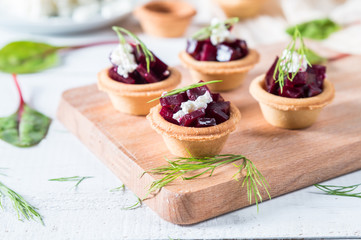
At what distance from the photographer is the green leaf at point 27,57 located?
423 cm

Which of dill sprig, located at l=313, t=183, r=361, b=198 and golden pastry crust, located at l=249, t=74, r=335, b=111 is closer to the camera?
dill sprig, located at l=313, t=183, r=361, b=198

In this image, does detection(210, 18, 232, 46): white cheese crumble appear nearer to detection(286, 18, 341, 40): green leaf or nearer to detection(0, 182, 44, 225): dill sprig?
detection(286, 18, 341, 40): green leaf

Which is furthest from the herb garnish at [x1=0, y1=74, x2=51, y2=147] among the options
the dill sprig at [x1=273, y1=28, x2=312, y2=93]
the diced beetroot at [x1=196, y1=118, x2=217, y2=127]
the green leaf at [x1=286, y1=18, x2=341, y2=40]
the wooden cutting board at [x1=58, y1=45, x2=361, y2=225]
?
the green leaf at [x1=286, y1=18, x2=341, y2=40]

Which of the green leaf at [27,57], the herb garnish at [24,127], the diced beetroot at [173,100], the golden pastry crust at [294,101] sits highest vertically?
the diced beetroot at [173,100]

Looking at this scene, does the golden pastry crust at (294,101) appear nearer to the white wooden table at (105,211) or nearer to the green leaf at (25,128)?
the white wooden table at (105,211)

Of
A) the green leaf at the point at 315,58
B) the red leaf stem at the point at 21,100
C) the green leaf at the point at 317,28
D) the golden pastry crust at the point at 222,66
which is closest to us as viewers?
the golden pastry crust at the point at 222,66

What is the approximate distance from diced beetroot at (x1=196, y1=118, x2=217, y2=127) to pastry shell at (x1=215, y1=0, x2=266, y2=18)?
2.75 metres

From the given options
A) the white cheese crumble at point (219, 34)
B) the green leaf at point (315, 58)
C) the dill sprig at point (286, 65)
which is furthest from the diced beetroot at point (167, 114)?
the green leaf at point (315, 58)

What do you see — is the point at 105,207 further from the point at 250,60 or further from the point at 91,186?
the point at 250,60

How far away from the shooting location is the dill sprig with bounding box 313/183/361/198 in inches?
109

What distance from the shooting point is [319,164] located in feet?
9.41

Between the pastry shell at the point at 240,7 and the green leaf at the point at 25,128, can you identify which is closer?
the green leaf at the point at 25,128

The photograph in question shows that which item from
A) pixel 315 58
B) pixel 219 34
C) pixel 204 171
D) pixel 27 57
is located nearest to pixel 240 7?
pixel 315 58

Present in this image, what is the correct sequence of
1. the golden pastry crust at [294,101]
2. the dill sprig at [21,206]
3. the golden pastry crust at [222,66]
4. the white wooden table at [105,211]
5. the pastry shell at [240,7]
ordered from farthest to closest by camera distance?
1. the pastry shell at [240,7]
2. the golden pastry crust at [222,66]
3. the golden pastry crust at [294,101]
4. the dill sprig at [21,206]
5. the white wooden table at [105,211]
